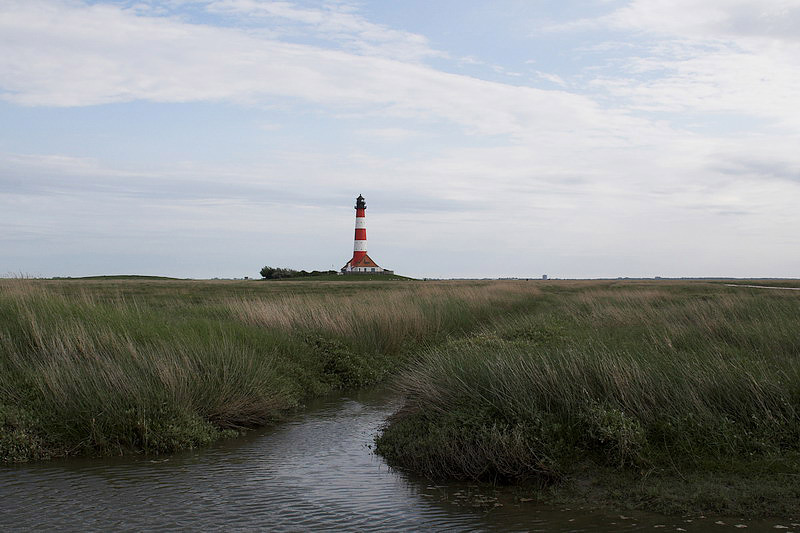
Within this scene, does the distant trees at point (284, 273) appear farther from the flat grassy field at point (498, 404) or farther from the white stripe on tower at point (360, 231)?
the flat grassy field at point (498, 404)

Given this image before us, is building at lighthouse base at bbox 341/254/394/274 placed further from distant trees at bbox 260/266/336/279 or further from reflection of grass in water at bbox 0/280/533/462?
reflection of grass in water at bbox 0/280/533/462

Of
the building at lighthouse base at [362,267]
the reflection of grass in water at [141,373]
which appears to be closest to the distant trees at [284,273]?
the building at lighthouse base at [362,267]

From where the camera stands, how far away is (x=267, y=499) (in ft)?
23.5

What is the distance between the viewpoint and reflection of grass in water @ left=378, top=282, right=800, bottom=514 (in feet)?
23.5

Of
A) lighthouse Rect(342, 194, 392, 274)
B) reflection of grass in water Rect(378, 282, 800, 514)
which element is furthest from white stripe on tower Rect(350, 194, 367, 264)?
reflection of grass in water Rect(378, 282, 800, 514)

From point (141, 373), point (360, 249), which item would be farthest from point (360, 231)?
point (141, 373)

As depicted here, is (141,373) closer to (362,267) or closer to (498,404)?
(498,404)

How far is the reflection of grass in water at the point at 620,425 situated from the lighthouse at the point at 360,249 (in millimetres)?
71870

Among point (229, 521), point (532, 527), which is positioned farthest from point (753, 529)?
point (229, 521)

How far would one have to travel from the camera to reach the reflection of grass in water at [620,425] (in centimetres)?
715

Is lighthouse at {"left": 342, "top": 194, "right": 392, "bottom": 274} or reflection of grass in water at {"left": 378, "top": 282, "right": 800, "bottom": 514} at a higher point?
lighthouse at {"left": 342, "top": 194, "right": 392, "bottom": 274}

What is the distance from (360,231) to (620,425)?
245 feet

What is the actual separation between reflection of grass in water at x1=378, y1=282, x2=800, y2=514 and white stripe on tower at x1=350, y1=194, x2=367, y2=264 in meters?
72.2

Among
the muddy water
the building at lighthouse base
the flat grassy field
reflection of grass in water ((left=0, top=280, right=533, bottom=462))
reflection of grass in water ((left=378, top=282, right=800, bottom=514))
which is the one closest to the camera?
the muddy water
